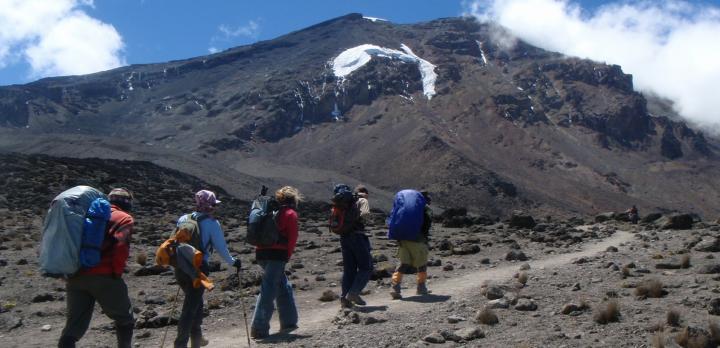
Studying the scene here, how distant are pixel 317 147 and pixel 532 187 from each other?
43188 millimetres

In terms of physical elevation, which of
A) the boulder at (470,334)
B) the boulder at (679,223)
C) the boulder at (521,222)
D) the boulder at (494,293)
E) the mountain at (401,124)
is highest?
the mountain at (401,124)

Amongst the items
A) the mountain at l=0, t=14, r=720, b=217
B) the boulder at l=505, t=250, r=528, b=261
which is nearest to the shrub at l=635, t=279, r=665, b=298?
the boulder at l=505, t=250, r=528, b=261

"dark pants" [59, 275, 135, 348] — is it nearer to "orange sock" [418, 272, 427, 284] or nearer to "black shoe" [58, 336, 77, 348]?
"black shoe" [58, 336, 77, 348]

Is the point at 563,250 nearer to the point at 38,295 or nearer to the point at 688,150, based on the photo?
the point at 38,295

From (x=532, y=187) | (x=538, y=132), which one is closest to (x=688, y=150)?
(x=538, y=132)

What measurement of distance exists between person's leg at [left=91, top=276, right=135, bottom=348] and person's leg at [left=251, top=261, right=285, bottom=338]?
2.05 m

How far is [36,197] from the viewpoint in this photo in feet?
111

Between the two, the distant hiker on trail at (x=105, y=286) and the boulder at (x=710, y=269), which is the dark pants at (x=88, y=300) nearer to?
the distant hiker on trail at (x=105, y=286)

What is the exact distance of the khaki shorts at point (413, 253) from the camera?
10531mm

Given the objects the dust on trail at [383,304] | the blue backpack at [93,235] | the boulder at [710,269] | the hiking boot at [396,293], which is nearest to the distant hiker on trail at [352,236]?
the dust on trail at [383,304]

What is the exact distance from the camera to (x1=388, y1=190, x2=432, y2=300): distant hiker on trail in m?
10.4

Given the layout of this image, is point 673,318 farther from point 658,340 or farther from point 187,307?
point 187,307

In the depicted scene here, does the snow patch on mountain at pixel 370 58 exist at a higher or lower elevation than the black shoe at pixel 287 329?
higher

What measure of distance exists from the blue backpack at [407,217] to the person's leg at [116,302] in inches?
186
